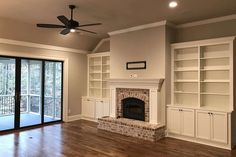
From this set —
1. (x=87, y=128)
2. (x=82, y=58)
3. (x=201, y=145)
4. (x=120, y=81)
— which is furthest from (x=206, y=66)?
(x=82, y=58)

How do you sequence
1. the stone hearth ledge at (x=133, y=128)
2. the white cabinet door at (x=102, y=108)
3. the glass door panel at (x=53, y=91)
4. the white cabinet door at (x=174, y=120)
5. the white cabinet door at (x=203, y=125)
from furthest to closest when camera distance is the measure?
1. the white cabinet door at (x=102, y=108)
2. the glass door panel at (x=53, y=91)
3. the white cabinet door at (x=174, y=120)
4. the stone hearth ledge at (x=133, y=128)
5. the white cabinet door at (x=203, y=125)

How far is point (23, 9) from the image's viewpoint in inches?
176

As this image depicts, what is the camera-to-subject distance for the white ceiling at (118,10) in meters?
4.06

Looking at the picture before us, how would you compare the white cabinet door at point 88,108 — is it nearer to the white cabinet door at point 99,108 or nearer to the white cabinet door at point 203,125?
the white cabinet door at point 99,108

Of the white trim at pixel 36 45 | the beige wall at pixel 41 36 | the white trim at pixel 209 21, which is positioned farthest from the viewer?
the white trim at pixel 36 45

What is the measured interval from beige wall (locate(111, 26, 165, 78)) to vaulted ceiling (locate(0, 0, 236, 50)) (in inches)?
16.6

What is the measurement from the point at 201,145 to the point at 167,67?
204 cm

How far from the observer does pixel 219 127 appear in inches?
177

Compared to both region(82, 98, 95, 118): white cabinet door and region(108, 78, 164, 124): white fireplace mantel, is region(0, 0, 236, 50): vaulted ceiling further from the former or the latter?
region(82, 98, 95, 118): white cabinet door

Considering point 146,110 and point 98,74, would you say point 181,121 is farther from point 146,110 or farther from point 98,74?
point 98,74

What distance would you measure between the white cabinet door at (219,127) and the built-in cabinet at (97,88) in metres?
3.35

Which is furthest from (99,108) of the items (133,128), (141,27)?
(141,27)

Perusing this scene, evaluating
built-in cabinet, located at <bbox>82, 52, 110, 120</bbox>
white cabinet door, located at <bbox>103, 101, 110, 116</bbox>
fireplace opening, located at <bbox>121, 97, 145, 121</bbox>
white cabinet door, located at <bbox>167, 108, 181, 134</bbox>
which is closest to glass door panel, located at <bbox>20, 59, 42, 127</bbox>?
built-in cabinet, located at <bbox>82, 52, 110, 120</bbox>

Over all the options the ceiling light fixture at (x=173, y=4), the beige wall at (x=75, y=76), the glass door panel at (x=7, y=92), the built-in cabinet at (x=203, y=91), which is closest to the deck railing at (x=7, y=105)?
the glass door panel at (x=7, y=92)
